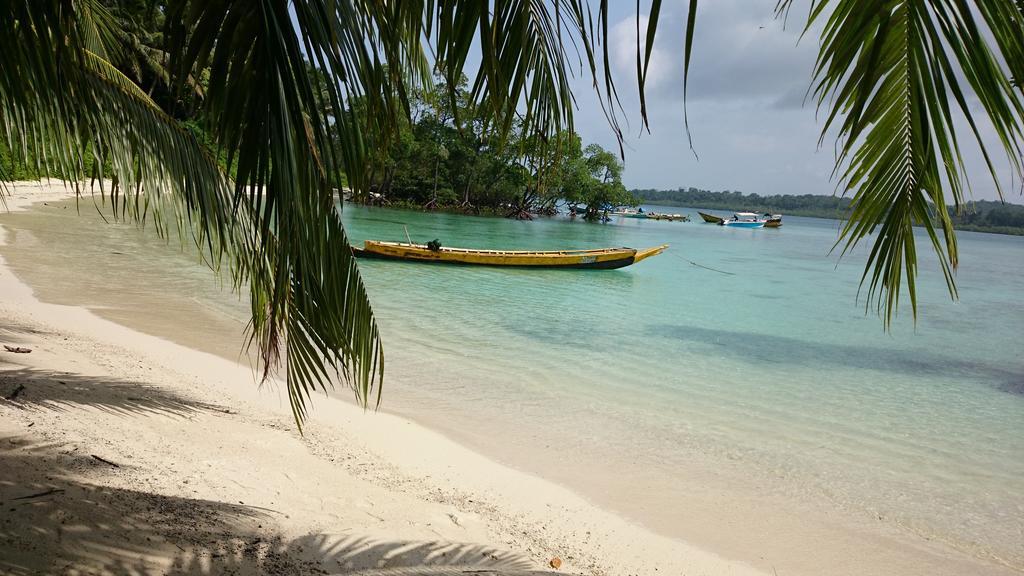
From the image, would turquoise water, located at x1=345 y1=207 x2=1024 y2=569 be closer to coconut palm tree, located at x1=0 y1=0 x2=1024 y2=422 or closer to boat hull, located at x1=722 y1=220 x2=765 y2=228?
coconut palm tree, located at x1=0 y1=0 x2=1024 y2=422

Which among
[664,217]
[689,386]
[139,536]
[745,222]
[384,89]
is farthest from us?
[664,217]

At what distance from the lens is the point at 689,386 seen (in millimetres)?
7785

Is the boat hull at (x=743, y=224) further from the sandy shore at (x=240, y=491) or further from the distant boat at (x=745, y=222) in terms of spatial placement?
the sandy shore at (x=240, y=491)

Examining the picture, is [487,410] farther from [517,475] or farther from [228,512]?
[228,512]

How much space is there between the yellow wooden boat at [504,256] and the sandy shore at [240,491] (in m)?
10.8

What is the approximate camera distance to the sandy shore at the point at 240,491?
2227 millimetres

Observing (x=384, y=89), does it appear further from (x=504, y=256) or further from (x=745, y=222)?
(x=745, y=222)

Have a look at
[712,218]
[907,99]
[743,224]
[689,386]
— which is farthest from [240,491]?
[712,218]

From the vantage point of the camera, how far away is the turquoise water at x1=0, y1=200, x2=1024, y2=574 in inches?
187

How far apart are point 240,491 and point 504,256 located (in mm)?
13941

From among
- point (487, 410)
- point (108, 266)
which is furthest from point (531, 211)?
point (487, 410)

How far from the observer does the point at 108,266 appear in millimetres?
11523

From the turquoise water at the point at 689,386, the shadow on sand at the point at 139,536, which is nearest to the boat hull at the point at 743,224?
the turquoise water at the point at 689,386

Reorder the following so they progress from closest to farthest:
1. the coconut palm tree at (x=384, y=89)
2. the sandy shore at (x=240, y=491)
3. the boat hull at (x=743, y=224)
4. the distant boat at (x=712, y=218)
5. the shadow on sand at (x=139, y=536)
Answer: the coconut palm tree at (x=384, y=89) → the shadow on sand at (x=139, y=536) → the sandy shore at (x=240, y=491) → the boat hull at (x=743, y=224) → the distant boat at (x=712, y=218)
